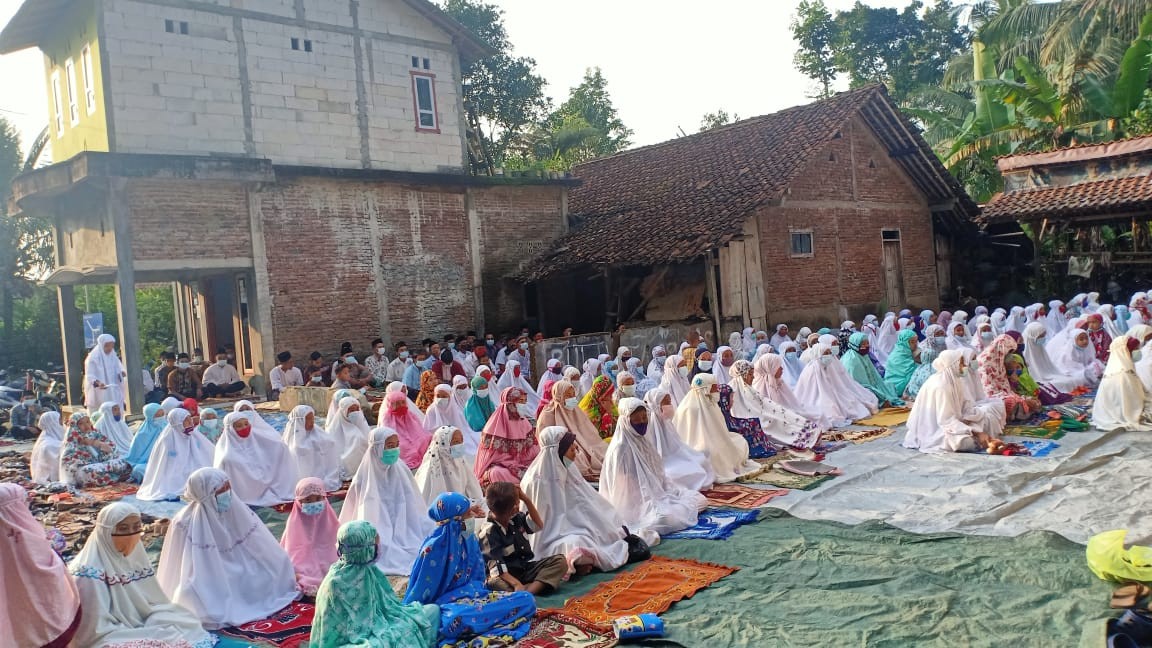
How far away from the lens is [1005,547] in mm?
5793

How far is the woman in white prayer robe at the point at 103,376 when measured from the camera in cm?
1330

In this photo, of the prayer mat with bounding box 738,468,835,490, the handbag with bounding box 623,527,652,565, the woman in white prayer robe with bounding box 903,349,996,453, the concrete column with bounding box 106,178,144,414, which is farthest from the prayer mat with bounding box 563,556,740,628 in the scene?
the concrete column with bounding box 106,178,144,414

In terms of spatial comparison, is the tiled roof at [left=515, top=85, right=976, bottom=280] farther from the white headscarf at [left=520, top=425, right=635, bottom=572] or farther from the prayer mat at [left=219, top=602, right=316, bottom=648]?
the prayer mat at [left=219, top=602, right=316, bottom=648]

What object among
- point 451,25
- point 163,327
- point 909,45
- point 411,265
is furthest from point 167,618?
point 909,45

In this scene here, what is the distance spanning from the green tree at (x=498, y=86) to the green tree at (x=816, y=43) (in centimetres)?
1069

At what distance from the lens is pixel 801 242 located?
1867cm

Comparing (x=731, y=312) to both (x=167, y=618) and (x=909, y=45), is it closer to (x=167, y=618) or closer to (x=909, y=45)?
(x=167, y=618)

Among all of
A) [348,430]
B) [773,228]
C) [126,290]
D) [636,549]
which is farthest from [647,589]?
[773,228]

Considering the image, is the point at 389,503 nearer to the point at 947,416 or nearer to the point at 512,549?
the point at 512,549

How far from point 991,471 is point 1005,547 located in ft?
6.77

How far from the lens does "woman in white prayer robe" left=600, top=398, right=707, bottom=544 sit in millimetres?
6805

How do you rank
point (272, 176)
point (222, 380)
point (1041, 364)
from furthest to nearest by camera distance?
point (222, 380) → point (272, 176) → point (1041, 364)

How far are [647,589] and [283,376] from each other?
10.9m

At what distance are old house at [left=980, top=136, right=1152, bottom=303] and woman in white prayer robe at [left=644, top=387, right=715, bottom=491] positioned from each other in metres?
12.9
